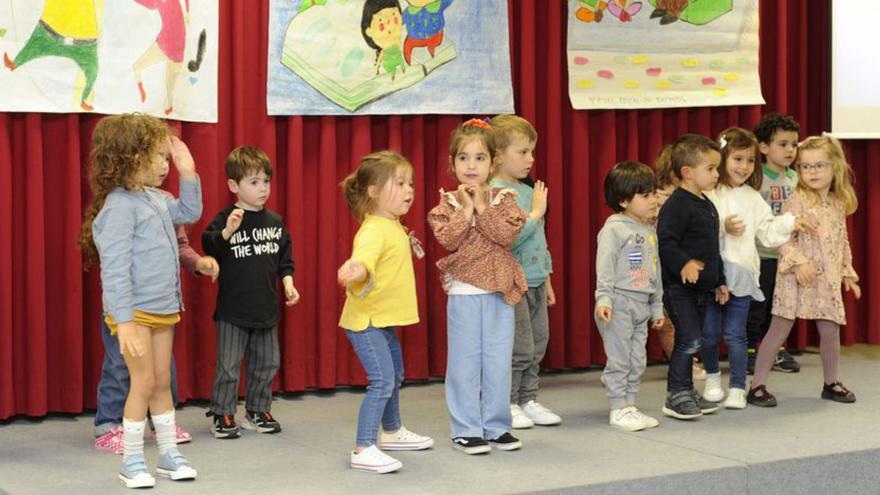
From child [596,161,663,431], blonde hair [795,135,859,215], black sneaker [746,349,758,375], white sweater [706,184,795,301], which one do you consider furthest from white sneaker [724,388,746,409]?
blonde hair [795,135,859,215]

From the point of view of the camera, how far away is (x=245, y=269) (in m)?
4.24

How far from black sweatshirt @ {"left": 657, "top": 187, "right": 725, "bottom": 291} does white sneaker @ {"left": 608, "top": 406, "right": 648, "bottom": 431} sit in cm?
54

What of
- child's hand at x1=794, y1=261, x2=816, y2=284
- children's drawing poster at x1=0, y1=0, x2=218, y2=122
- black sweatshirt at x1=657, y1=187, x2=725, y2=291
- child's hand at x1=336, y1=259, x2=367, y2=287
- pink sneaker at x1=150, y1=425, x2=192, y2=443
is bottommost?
pink sneaker at x1=150, y1=425, x2=192, y2=443

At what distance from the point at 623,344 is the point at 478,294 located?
2.27 ft

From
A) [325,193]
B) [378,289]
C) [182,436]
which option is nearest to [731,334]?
[378,289]

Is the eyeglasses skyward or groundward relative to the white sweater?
skyward

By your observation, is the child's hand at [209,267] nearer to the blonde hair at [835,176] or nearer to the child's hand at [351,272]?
the child's hand at [351,272]

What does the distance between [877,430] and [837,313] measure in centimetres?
60

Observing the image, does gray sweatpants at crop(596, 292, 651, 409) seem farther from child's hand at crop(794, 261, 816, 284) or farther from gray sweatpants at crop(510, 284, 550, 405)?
child's hand at crop(794, 261, 816, 284)

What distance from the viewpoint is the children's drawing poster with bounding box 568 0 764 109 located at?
5.56 metres

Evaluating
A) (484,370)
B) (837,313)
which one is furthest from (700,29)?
(484,370)

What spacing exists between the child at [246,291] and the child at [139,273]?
20.4 inches

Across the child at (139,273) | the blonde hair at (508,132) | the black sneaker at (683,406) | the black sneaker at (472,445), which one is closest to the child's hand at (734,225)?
the black sneaker at (683,406)

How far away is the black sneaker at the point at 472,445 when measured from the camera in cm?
388
